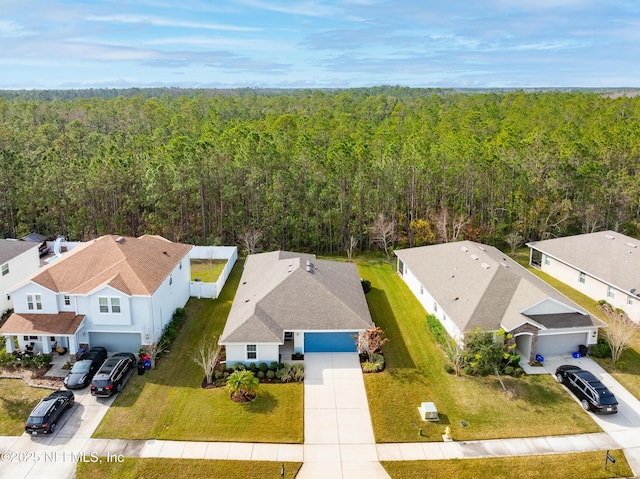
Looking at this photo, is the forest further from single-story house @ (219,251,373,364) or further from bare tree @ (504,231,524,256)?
single-story house @ (219,251,373,364)

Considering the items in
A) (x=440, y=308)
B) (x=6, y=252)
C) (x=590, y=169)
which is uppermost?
(x=590, y=169)

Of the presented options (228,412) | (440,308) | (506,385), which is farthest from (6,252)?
(506,385)

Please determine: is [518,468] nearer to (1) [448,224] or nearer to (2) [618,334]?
(2) [618,334]

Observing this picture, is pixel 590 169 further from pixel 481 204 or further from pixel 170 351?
pixel 170 351

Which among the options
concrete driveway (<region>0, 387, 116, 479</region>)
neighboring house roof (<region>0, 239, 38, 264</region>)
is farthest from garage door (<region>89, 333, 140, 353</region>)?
neighboring house roof (<region>0, 239, 38, 264</region>)

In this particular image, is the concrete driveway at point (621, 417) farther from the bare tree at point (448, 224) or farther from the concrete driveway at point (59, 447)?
the concrete driveway at point (59, 447)

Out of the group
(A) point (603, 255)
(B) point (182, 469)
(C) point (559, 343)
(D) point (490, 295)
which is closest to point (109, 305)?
(B) point (182, 469)
